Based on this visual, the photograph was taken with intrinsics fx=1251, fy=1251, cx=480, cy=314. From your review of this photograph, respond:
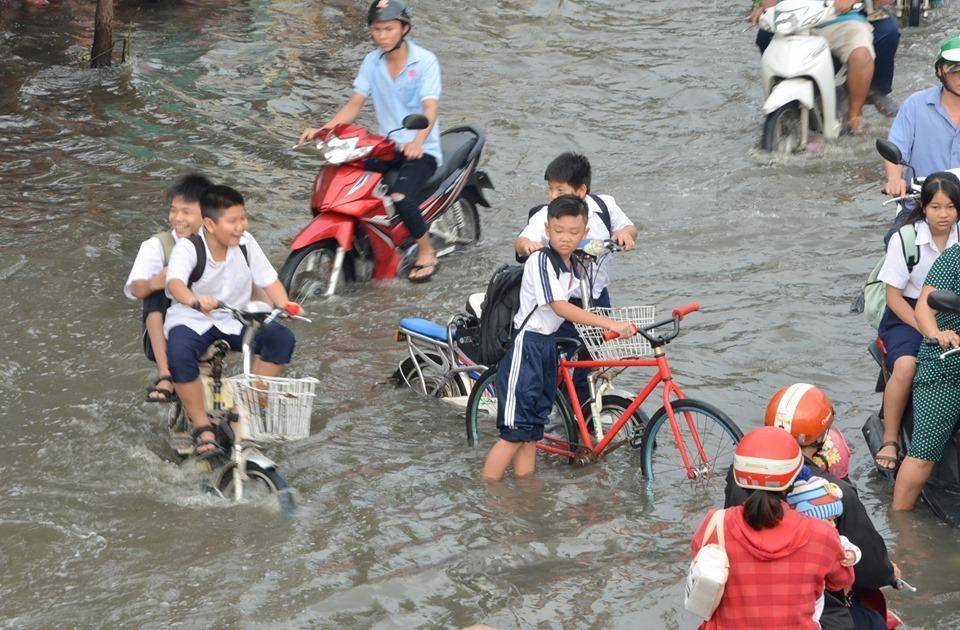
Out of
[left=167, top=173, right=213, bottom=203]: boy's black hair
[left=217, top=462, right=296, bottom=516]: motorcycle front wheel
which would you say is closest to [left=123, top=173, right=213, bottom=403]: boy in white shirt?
[left=167, top=173, right=213, bottom=203]: boy's black hair

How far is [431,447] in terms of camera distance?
23.0 ft

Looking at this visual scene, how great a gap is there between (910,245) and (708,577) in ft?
9.72

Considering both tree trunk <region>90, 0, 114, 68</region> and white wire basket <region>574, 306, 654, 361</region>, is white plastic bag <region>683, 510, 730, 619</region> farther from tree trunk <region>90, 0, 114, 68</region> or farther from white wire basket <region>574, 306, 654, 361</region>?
tree trunk <region>90, 0, 114, 68</region>

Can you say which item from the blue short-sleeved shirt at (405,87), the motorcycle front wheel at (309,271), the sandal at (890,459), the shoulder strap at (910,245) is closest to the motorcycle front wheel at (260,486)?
the motorcycle front wheel at (309,271)

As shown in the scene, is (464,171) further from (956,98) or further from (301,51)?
(301,51)

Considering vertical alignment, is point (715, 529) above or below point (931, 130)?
below

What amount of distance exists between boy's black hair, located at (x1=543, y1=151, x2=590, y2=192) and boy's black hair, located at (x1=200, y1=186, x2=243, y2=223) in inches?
63.8

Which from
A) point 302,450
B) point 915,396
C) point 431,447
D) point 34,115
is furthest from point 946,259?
point 34,115

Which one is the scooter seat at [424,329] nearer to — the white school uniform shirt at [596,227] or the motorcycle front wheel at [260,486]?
the white school uniform shirt at [596,227]

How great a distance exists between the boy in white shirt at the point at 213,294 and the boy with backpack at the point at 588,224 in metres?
1.35

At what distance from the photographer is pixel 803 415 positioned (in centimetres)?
Result: 442

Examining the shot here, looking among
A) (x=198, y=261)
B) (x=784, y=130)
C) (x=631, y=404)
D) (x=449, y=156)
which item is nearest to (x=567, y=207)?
(x=631, y=404)

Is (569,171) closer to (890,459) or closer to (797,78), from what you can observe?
(890,459)

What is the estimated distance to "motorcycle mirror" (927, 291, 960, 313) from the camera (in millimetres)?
5465
